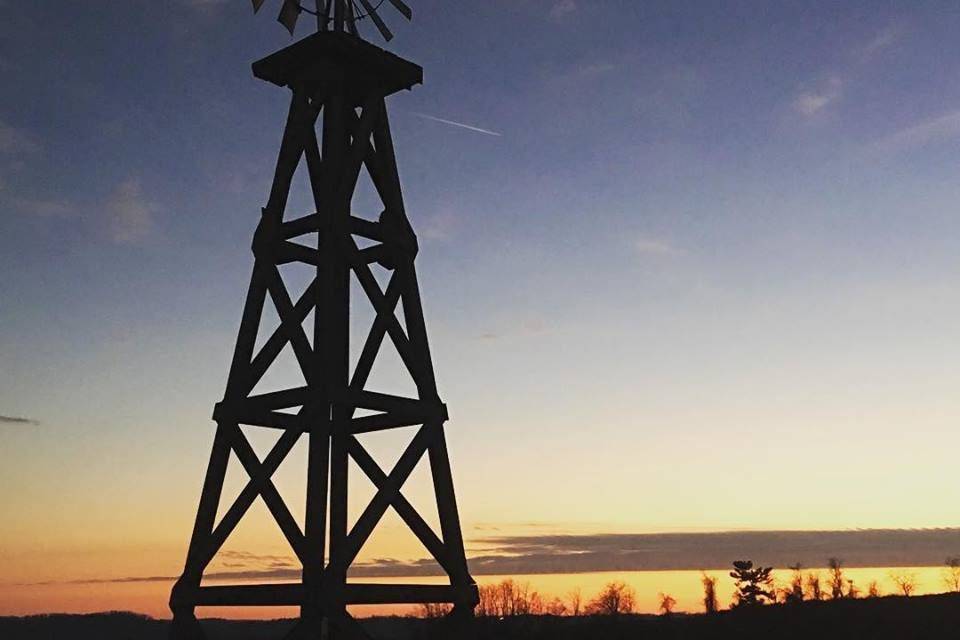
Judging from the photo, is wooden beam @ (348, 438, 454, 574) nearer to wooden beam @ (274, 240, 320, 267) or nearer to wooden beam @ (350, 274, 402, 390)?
wooden beam @ (350, 274, 402, 390)

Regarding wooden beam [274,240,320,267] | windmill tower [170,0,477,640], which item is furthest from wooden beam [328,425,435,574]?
wooden beam [274,240,320,267]

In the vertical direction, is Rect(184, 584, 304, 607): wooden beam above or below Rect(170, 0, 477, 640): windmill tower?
below

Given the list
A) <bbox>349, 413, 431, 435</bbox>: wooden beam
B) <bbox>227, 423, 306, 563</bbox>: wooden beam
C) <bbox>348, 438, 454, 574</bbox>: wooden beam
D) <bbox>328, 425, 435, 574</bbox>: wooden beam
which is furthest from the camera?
<bbox>349, 413, 431, 435</bbox>: wooden beam

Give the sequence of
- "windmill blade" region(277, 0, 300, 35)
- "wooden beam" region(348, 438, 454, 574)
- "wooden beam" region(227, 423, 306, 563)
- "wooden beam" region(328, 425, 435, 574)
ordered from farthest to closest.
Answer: "windmill blade" region(277, 0, 300, 35), "wooden beam" region(348, 438, 454, 574), "wooden beam" region(227, 423, 306, 563), "wooden beam" region(328, 425, 435, 574)

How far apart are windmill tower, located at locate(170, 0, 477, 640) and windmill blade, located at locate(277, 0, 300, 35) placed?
14 millimetres

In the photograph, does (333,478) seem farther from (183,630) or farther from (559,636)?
(559,636)

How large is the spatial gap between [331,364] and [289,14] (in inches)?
211

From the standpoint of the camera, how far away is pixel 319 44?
15922mm

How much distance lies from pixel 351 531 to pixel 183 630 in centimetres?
279

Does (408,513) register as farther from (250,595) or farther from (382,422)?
(250,595)

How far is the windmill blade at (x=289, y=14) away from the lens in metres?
16.4

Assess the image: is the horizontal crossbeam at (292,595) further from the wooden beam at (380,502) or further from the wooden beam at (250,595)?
the wooden beam at (380,502)

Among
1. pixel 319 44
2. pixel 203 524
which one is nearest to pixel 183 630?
pixel 203 524

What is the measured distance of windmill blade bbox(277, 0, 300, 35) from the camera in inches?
647
